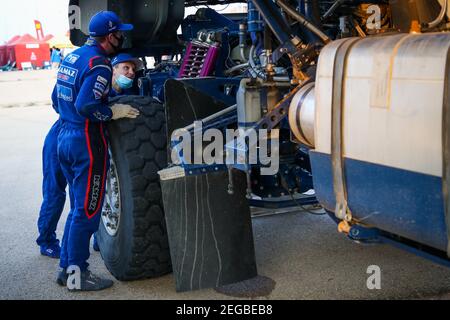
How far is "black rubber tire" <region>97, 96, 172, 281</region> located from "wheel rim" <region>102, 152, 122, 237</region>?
0.11 metres

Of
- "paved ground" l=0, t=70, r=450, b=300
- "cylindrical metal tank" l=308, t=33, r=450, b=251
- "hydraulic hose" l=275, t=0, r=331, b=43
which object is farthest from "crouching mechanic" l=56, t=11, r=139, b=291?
"cylindrical metal tank" l=308, t=33, r=450, b=251

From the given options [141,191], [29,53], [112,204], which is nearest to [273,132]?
[141,191]

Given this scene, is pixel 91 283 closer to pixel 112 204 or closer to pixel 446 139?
pixel 112 204

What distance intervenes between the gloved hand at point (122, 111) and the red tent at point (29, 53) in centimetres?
3401

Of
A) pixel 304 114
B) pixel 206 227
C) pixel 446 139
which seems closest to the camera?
pixel 446 139

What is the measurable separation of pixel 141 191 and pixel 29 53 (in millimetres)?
34391

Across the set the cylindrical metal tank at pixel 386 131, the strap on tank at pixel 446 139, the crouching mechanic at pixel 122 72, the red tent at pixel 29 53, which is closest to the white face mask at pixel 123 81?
the crouching mechanic at pixel 122 72

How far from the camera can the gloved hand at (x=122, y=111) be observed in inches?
150

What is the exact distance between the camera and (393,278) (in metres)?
3.87

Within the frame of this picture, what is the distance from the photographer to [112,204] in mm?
4148

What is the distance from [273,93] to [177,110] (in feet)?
2.32

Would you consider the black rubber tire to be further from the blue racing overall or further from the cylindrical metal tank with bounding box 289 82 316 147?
the cylindrical metal tank with bounding box 289 82 316 147
